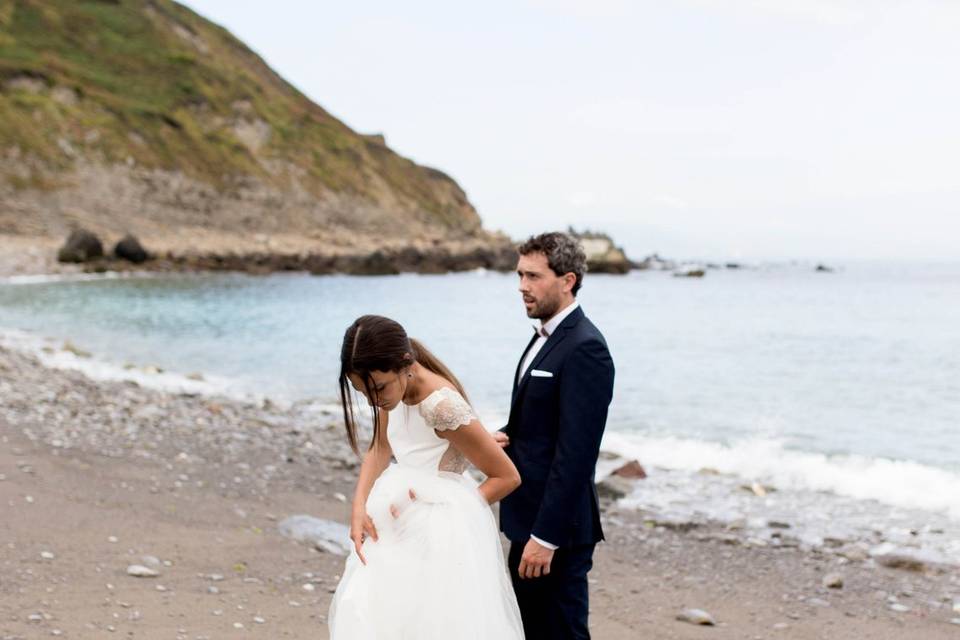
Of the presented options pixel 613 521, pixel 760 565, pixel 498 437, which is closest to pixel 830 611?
pixel 760 565

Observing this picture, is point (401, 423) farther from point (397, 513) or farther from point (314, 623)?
point (314, 623)

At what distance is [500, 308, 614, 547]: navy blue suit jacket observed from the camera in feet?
12.5

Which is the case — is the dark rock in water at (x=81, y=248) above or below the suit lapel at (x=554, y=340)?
below

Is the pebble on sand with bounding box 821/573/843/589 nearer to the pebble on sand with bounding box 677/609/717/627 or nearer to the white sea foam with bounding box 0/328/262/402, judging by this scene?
the pebble on sand with bounding box 677/609/717/627

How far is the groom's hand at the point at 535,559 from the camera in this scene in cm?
385

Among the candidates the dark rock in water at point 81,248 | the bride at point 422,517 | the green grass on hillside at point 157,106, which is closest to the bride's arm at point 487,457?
the bride at point 422,517

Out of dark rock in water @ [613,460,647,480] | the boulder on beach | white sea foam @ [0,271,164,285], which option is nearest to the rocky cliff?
white sea foam @ [0,271,164,285]

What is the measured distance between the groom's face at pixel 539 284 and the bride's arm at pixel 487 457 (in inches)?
22.9

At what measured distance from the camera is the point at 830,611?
7906mm

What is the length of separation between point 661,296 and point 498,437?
258ft

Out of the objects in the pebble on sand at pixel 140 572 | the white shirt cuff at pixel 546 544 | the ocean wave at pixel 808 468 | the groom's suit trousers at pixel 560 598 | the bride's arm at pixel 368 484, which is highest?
the bride's arm at pixel 368 484

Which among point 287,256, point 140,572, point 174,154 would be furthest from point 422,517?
point 174,154

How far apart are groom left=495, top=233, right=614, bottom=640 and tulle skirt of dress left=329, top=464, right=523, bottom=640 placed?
0.25m

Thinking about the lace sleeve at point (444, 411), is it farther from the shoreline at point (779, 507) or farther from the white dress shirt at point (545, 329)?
the shoreline at point (779, 507)
